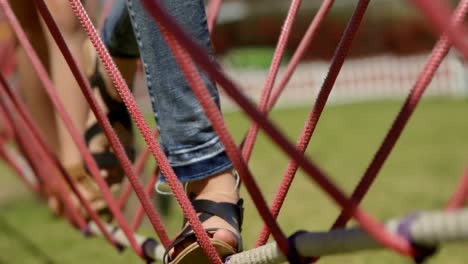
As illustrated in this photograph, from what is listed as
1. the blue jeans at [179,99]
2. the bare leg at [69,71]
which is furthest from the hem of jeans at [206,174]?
the bare leg at [69,71]

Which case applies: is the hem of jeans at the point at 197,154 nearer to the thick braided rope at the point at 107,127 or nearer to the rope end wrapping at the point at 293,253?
the thick braided rope at the point at 107,127

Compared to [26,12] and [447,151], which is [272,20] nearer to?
[447,151]

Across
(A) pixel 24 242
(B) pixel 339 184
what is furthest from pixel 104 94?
(B) pixel 339 184

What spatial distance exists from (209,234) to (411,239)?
1.20ft

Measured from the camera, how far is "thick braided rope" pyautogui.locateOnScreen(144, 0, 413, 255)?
64 cm

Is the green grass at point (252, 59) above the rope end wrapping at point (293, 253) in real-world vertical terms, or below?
below

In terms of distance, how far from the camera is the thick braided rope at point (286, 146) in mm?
641

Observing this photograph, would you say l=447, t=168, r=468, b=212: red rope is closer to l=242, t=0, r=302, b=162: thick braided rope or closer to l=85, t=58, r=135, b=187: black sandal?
l=242, t=0, r=302, b=162: thick braided rope

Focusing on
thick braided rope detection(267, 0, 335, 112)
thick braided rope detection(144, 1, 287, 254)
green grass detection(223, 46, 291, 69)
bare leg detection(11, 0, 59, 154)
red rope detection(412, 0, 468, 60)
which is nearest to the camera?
red rope detection(412, 0, 468, 60)

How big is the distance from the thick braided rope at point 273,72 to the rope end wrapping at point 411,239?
379 millimetres

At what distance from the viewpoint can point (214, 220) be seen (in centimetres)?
98

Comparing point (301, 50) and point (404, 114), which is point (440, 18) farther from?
point (301, 50)

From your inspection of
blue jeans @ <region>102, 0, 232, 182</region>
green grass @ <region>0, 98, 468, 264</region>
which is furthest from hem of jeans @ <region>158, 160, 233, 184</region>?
green grass @ <region>0, 98, 468, 264</region>

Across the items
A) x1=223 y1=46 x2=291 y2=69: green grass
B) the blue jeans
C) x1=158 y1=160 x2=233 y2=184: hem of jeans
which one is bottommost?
x1=223 y1=46 x2=291 y2=69: green grass
